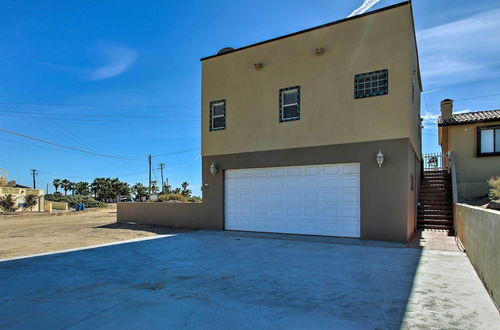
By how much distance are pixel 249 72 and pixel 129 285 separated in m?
8.92

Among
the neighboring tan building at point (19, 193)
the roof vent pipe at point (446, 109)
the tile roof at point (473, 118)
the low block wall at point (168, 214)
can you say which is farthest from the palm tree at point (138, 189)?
the tile roof at point (473, 118)

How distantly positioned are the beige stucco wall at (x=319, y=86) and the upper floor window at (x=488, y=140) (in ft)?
24.2

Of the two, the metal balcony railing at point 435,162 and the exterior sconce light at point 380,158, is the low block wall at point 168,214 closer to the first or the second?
the exterior sconce light at point 380,158

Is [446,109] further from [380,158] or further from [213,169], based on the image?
[213,169]

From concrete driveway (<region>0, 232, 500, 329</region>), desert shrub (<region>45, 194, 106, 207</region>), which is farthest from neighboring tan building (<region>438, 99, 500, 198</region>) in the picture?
desert shrub (<region>45, 194, 106, 207</region>)

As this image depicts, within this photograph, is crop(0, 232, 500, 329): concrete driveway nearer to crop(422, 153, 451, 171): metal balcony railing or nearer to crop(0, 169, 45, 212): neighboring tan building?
crop(422, 153, 451, 171): metal balcony railing

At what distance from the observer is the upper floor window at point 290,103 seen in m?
10.8

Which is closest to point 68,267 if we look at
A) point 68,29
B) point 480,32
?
point 68,29

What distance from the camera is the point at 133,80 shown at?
71.2 feet

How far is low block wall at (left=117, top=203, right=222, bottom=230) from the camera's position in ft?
41.9

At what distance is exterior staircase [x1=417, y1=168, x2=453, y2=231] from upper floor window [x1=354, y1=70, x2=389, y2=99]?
5465 mm

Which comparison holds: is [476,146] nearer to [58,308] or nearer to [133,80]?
[58,308]

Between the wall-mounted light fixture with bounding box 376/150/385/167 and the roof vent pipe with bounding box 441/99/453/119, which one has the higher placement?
the roof vent pipe with bounding box 441/99/453/119

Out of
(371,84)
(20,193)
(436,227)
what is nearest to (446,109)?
(436,227)
